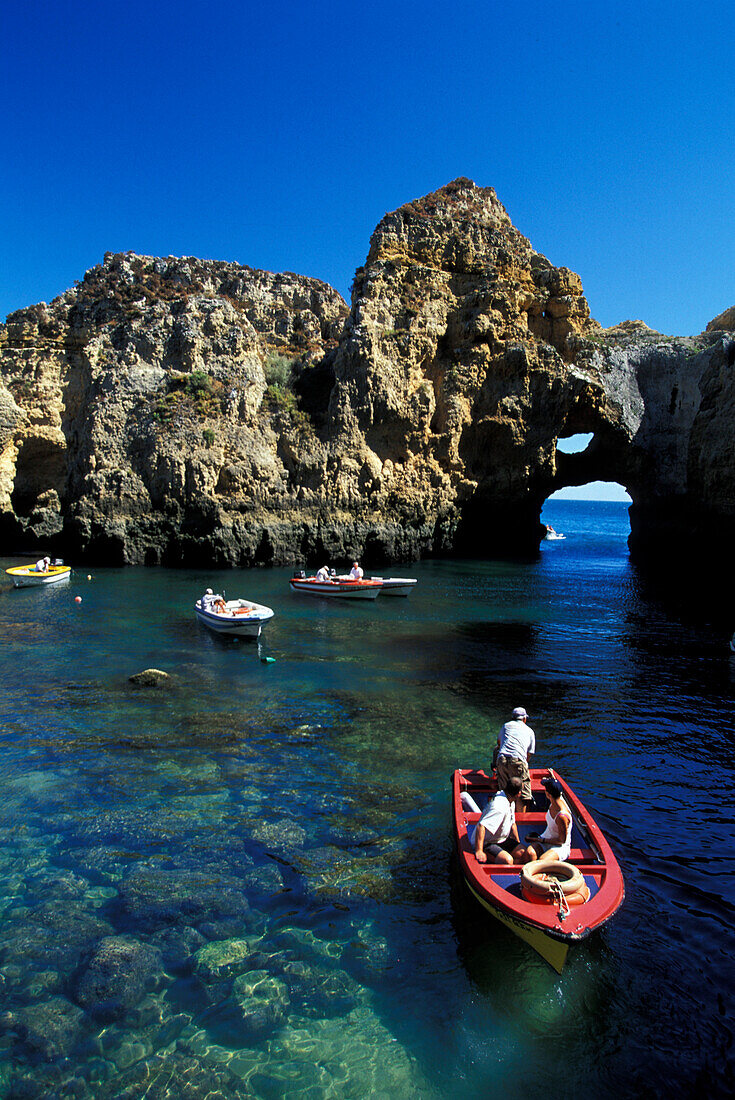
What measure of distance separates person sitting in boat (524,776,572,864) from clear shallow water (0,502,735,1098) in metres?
0.93

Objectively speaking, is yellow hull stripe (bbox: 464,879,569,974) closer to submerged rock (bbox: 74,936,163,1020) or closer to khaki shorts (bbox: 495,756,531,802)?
khaki shorts (bbox: 495,756,531,802)

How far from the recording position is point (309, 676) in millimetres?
16531

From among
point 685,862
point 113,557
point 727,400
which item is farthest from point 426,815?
point 727,400

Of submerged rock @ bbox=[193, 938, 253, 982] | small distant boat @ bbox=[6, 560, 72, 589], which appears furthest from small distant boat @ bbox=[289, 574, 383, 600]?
submerged rock @ bbox=[193, 938, 253, 982]

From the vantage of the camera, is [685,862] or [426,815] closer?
[685,862]

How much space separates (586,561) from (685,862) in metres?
43.1

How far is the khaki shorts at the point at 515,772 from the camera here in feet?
28.6

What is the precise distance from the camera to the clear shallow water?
5.45 meters

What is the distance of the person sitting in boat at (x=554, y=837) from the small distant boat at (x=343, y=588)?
20.2 metres

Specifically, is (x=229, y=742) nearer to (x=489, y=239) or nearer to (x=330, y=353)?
(x=330, y=353)

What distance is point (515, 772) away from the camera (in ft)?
28.6

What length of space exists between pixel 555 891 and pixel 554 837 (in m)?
1.37

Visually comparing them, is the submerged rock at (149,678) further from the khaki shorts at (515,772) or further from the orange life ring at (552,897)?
the orange life ring at (552,897)

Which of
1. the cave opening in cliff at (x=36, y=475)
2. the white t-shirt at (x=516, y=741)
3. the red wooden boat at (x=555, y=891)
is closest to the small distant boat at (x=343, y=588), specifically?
the white t-shirt at (x=516, y=741)
